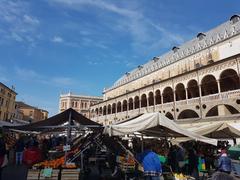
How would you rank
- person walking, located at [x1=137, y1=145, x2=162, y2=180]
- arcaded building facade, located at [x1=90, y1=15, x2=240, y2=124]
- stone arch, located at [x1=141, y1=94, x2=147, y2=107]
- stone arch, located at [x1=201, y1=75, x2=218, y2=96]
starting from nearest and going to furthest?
person walking, located at [x1=137, y1=145, x2=162, y2=180], arcaded building facade, located at [x1=90, y1=15, x2=240, y2=124], stone arch, located at [x1=201, y1=75, x2=218, y2=96], stone arch, located at [x1=141, y1=94, x2=147, y2=107]

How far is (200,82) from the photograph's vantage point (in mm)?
Answer: 25750

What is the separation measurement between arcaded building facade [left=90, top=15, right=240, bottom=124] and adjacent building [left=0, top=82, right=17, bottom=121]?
75.2 ft

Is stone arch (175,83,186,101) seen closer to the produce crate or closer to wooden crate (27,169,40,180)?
the produce crate

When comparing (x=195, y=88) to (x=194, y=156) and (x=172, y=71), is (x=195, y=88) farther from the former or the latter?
(x=194, y=156)

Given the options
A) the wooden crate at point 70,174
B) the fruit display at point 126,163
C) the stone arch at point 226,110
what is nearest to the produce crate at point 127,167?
the fruit display at point 126,163

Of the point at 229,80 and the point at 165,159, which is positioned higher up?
the point at 229,80

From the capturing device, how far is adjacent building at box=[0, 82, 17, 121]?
155 ft

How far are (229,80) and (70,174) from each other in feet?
80.6

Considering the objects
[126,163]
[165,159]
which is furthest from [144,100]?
[126,163]

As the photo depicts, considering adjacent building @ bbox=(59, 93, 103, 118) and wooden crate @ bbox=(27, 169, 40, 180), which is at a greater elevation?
adjacent building @ bbox=(59, 93, 103, 118)

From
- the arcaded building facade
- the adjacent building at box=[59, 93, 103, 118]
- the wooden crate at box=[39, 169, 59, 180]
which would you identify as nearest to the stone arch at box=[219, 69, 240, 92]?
the arcaded building facade

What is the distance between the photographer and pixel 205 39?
3438 centimetres

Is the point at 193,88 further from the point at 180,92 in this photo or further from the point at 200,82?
the point at 200,82

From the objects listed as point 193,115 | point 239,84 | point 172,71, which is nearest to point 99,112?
point 172,71
